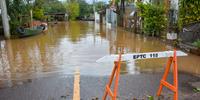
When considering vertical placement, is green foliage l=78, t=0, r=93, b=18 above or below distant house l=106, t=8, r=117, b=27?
above

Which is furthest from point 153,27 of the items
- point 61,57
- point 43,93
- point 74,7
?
point 74,7

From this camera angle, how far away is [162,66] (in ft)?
32.0

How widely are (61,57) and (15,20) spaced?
13032 mm

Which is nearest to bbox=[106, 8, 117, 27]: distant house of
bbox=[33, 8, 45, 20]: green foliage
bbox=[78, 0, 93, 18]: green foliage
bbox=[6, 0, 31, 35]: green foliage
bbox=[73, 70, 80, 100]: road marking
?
bbox=[33, 8, 45, 20]: green foliage

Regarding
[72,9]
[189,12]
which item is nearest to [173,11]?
[189,12]

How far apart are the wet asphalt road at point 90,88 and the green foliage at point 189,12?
6973 millimetres

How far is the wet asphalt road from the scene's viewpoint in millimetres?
6062

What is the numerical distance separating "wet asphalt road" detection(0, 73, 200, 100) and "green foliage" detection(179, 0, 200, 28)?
697cm

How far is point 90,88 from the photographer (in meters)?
6.79

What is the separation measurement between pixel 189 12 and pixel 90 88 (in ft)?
31.6

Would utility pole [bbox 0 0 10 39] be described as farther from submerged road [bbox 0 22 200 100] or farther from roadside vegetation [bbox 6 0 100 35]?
submerged road [bbox 0 22 200 100]

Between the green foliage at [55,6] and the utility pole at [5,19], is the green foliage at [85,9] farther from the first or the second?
the utility pole at [5,19]

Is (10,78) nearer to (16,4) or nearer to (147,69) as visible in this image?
(147,69)

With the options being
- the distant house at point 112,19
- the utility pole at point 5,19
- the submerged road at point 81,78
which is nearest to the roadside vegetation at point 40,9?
the utility pole at point 5,19
